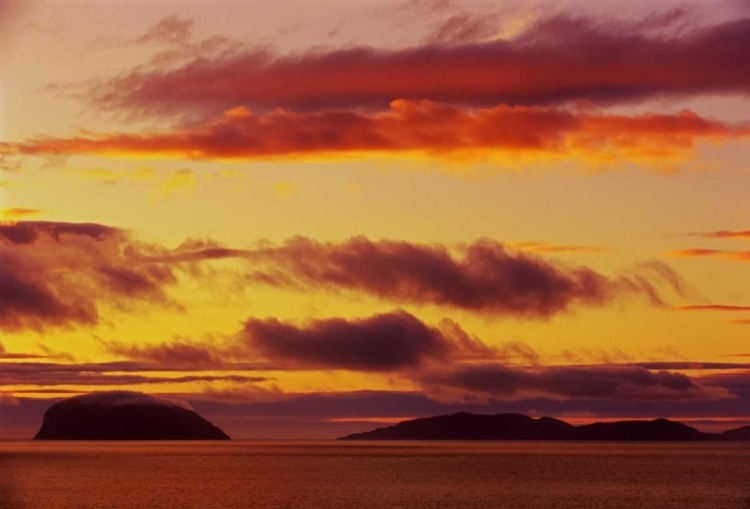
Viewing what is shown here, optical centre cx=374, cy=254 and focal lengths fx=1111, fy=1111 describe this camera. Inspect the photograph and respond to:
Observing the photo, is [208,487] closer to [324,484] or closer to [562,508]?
[324,484]

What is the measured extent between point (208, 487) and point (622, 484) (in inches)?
2787

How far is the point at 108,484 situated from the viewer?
18738 cm

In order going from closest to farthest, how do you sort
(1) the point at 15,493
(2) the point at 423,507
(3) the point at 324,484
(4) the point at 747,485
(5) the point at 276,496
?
(2) the point at 423,507 → (5) the point at 276,496 → (1) the point at 15,493 → (3) the point at 324,484 → (4) the point at 747,485

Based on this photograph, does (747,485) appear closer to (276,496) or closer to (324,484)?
(324,484)

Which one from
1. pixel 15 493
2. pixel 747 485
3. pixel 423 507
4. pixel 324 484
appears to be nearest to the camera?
pixel 423 507

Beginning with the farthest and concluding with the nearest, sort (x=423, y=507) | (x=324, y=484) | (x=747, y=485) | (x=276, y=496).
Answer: (x=747, y=485)
(x=324, y=484)
(x=276, y=496)
(x=423, y=507)

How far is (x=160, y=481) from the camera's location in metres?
196

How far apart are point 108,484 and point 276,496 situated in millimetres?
45337

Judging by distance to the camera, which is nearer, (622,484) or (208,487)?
(208,487)

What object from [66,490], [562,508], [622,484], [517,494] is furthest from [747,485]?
[66,490]

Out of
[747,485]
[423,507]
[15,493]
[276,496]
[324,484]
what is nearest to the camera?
[423,507]

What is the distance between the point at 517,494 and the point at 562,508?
2313 centimetres

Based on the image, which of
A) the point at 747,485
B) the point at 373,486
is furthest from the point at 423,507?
the point at 747,485

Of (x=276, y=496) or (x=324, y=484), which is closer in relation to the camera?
(x=276, y=496)
